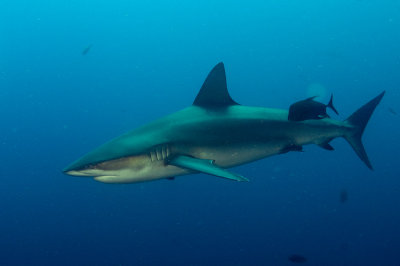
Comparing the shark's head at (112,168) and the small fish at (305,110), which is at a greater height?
the small fish at (305,110)

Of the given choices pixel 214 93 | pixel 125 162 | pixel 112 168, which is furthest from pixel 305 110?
pixel 112 168

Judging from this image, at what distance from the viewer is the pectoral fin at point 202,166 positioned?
3589 mm

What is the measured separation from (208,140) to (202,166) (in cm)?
86

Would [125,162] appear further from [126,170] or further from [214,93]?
[214,93]

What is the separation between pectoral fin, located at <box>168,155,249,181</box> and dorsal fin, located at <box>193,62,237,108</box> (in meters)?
1.29

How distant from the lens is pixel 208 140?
4738mm

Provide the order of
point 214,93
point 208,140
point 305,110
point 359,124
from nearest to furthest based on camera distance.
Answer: point 208,140 < point 305,110 < point 214,93 < point 359,124

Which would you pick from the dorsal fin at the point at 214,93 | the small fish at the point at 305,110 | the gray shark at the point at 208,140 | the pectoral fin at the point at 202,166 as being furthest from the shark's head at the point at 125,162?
the small fish at the point at 305,110

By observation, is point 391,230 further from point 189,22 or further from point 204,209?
point 189,22

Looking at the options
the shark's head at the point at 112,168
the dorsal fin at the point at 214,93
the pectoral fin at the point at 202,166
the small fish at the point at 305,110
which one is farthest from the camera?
the dorsal fin at the point at 214,93

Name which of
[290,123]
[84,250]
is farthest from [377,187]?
[290,123]

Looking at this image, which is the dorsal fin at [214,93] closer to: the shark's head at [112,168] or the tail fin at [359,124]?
the shark's head at [112,168]

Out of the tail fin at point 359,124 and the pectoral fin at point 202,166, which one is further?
the tail fin at point 359,124

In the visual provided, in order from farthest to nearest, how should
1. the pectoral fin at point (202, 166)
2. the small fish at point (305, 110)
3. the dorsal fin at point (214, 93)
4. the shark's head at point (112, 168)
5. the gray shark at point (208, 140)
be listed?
1. the dorsal fin at point (214, 93)
2. the small fish at point (305, 110)
3. the gray shark at point (208, 140)
4. the shark's head at point (112, 168)
5. the pectoral fin at point (202, 166)
